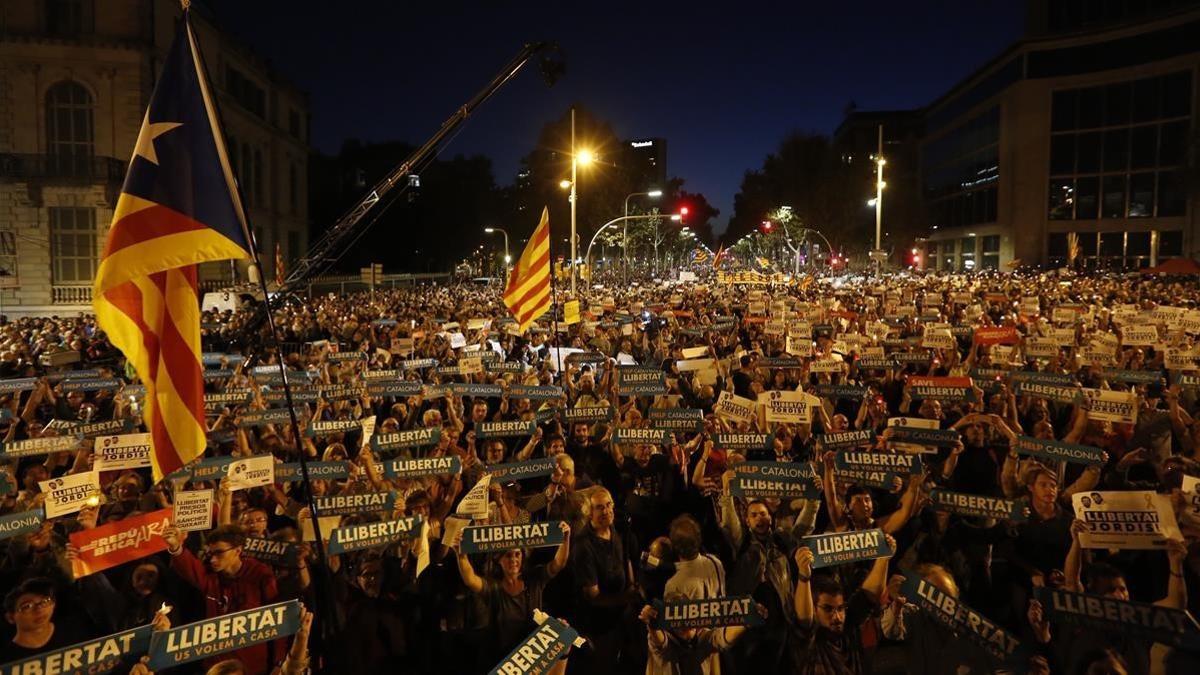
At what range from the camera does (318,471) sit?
7.02 m

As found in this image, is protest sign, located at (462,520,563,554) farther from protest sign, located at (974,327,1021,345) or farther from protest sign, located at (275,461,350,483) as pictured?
protest sign, located at (974,327,1021,345)

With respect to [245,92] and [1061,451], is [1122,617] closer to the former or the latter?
[1061,451]

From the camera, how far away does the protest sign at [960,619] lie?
13.1 feet

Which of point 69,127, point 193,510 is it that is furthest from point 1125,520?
point 69,127

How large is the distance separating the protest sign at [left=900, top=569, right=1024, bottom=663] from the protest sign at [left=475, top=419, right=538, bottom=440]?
4.53m

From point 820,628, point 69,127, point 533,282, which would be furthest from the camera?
point 69,127

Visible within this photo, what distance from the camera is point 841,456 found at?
6336 mm

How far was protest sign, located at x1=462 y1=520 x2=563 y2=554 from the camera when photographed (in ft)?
16.9

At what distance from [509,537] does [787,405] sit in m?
4.08

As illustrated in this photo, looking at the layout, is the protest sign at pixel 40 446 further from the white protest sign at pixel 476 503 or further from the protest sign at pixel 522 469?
the white protest sign at pixel 476 503

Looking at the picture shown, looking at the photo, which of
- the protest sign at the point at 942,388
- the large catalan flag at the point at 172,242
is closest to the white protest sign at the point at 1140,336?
the protest sign at the point at 942,388

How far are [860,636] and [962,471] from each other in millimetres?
3373

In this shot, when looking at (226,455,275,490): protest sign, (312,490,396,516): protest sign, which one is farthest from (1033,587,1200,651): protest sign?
(226,455,275,490): protest sign

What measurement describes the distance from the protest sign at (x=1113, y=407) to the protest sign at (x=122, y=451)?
8.83m
